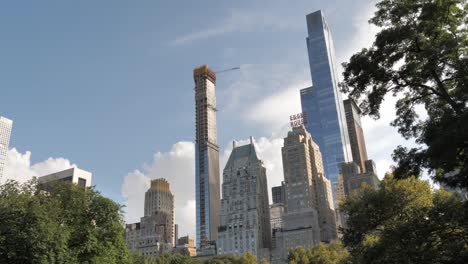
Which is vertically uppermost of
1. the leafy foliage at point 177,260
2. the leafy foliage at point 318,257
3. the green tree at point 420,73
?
the green tree at point 420,73

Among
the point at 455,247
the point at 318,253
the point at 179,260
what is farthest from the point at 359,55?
the point at 179,260

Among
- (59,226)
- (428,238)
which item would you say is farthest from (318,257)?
(428,238)

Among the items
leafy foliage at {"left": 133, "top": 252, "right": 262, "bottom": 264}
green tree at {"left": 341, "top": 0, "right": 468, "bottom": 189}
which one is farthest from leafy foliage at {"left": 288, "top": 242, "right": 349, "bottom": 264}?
green tree at {"left": 341, "top": 0, "right": 468, "bottom": 189}

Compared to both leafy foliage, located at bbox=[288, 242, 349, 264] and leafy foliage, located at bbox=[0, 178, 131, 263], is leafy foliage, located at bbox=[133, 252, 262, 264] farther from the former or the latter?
leafy foliage, located at bbox=[0, 178, 131, 263]

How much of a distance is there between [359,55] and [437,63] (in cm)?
415

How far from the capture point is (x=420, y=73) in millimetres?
23250

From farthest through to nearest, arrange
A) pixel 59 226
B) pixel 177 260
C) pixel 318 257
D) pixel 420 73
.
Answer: pixel 177 260 < pixel 318 257 < pixel 59 226 < pixel 420 73

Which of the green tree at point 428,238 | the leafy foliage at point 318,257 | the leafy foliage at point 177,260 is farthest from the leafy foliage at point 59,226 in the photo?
the leafy foliage at point 318,257

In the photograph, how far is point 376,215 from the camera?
119 ft

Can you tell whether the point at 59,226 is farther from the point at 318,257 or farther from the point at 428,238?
the point at 318,257

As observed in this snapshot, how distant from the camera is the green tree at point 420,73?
21.0 m

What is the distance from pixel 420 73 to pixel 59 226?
28.6 metres

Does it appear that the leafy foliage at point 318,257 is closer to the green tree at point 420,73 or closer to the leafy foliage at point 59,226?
the leafy foliage at point 59,226

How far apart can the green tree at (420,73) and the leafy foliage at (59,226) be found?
23812 mm
